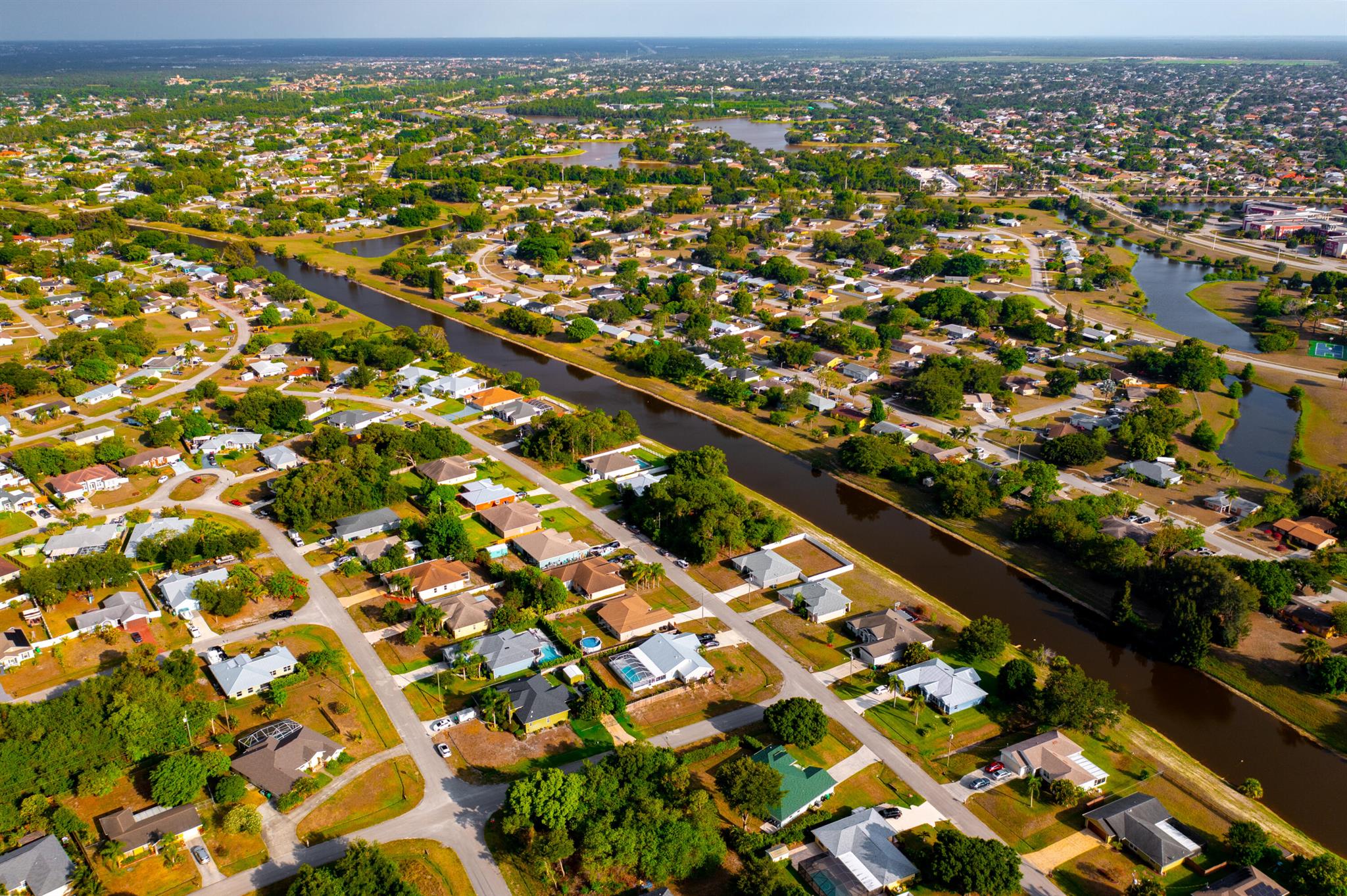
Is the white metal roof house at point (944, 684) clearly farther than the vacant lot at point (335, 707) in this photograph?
Yes

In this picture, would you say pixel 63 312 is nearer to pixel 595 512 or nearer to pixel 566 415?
pixel 566 415

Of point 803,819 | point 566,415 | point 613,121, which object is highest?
point 613,121

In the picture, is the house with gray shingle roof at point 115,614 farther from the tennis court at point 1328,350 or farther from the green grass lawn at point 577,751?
the tennis court at point 1328,350

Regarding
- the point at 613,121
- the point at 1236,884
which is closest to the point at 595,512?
the point at 1236,884

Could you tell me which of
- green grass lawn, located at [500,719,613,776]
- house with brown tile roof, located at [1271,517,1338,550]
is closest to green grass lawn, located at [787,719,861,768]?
green grass lawn, located at [500,719,613,776]

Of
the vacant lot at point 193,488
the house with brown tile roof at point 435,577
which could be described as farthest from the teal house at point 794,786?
the vacant lot at point 193,488

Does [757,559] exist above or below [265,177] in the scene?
below

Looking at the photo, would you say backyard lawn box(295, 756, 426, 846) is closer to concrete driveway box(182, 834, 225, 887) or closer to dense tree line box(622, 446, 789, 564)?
concrete driveway box(182, 834, 225, 887)
